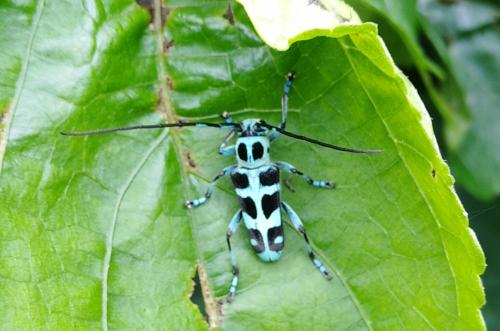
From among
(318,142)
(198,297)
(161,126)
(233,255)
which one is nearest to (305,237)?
(233,255)

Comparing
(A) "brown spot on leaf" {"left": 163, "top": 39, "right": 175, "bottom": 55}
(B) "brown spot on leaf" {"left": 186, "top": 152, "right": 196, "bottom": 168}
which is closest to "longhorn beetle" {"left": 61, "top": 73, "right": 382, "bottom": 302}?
(B) "brown spot on leaf" {"left": 186, "top": 152, "right": 196, "bottom": 168}

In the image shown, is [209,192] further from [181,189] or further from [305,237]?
[305,237]

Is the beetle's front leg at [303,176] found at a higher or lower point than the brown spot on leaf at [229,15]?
lower

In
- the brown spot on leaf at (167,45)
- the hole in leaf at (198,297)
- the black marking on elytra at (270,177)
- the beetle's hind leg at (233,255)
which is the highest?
the brown spot on leaf at (167,45)

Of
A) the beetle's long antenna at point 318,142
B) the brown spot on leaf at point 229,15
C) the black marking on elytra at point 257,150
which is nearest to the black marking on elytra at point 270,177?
the black marking on elytra at point 257,150

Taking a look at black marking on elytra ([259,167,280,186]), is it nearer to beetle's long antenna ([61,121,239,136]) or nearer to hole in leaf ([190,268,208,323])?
beetle's long antenna ([61,121,239,136])

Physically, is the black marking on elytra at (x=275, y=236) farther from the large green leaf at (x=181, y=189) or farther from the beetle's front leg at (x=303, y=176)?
the beetle's front leg at (x=303, y=176)

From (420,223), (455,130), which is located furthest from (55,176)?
(455,130)
